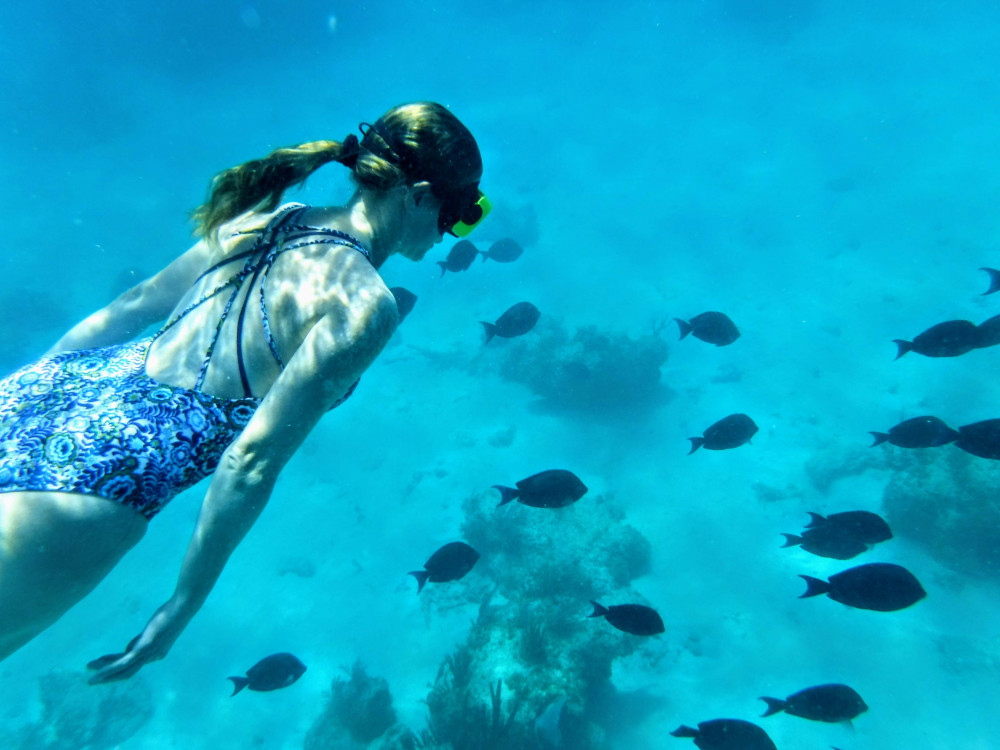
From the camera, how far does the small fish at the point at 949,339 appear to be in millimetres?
6590

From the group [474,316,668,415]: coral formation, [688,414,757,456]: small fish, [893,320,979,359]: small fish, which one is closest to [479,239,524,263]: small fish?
[474,316,668,415]: coral formation

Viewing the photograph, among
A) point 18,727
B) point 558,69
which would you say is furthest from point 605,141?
point 18,727

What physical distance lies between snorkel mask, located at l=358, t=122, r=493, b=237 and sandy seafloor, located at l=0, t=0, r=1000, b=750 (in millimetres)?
9399

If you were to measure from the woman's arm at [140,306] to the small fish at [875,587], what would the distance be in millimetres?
5929

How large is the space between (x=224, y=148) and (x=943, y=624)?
55.2m

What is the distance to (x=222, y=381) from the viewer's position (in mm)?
1994

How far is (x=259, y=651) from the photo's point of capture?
A: 11.9 meters

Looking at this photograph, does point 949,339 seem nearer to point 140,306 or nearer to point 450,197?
point 450,197

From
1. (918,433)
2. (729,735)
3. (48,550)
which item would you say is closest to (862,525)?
(918,433)

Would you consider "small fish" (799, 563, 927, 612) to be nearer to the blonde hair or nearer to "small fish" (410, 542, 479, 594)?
"small fish" (410, 542, 479, 594)

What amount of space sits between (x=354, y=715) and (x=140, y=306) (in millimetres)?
9875

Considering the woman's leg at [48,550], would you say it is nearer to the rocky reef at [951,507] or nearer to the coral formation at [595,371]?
the coral formation at [595,371]

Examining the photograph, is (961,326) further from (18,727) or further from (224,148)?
(224,148)

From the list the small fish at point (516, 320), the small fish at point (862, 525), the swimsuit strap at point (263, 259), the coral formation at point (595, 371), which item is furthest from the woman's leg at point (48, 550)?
the coral formation at point (595, 371)
